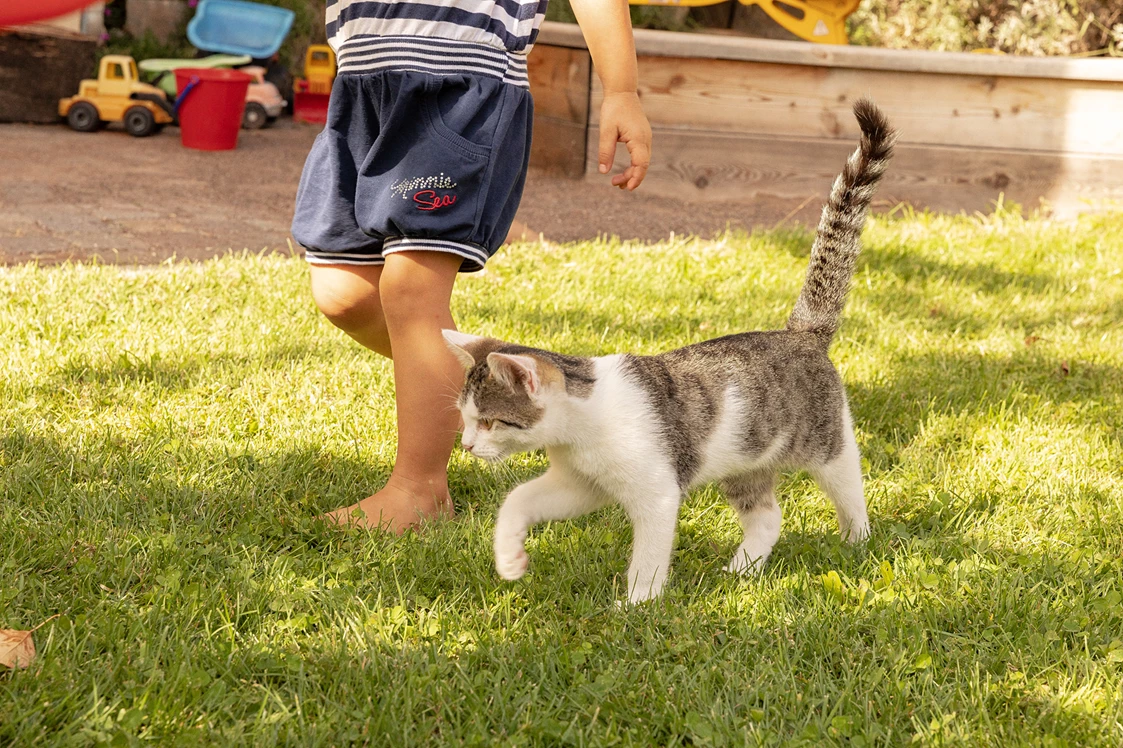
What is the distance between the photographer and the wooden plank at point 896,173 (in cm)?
668

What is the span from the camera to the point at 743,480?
2.62 m

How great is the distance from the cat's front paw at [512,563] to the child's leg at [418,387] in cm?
42

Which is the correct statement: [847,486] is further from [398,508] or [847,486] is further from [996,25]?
[996,25]

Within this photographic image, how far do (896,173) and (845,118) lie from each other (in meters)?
0.51

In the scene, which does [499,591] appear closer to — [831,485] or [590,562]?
[590,562]

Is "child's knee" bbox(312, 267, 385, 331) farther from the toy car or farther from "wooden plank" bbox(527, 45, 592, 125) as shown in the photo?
the toy car

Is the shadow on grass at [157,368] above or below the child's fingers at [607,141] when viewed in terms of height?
below

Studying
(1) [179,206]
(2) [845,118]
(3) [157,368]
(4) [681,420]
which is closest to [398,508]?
(4) [681,420]

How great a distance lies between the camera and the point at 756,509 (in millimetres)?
2621

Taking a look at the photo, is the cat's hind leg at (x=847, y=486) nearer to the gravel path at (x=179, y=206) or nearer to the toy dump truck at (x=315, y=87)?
the gravel path at (x=179, y=206)

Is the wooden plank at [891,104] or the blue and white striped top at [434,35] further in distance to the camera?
the wooden plank at [891,104]

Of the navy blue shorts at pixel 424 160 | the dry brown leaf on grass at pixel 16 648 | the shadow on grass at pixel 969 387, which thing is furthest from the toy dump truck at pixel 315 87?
the dry brown leaf on grass at pixel 16 648

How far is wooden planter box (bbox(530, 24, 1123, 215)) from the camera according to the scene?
6.52 metres

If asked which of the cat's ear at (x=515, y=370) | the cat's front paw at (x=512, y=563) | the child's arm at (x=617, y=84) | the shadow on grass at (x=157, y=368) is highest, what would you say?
the child's arm at (x=617, y=84)
